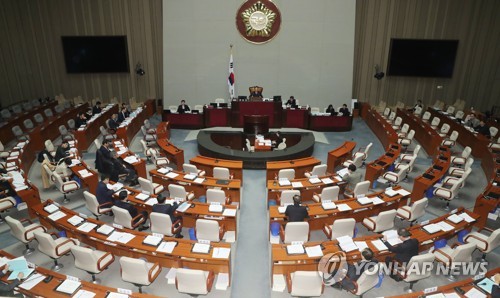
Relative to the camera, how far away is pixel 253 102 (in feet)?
59.0

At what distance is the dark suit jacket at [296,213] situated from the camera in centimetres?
814

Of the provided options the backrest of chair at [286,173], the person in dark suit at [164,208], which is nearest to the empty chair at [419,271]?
the backrest of chair at [286,173]

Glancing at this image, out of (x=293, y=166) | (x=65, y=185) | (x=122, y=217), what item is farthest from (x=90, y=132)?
(x=293, y=166)

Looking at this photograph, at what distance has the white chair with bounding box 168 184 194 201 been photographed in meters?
9.70

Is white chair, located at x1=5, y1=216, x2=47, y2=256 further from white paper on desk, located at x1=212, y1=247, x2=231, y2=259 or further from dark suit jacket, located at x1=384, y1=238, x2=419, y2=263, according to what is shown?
dark suit jacket, located at x1=384, y1=238, x2=419, y2=263

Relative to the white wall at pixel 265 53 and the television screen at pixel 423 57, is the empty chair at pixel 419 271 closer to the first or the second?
the white wall at pixel 265 53

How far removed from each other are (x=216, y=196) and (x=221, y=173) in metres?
1.64

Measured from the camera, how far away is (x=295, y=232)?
7930 millimetres

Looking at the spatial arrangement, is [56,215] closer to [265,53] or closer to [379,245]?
[379,245]

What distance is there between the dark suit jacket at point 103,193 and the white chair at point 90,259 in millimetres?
2167

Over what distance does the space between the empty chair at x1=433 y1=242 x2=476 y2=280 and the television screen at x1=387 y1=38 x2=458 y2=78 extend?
1523 centimetres

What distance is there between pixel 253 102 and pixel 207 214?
1034 cm

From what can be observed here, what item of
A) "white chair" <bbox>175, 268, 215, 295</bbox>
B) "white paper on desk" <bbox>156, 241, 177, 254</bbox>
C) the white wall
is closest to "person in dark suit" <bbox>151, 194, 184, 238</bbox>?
"white paper on desk" <bbox>156, 241, 177, 254</bbox>

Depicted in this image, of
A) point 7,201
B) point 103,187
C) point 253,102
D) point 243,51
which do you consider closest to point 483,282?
point 103,187
